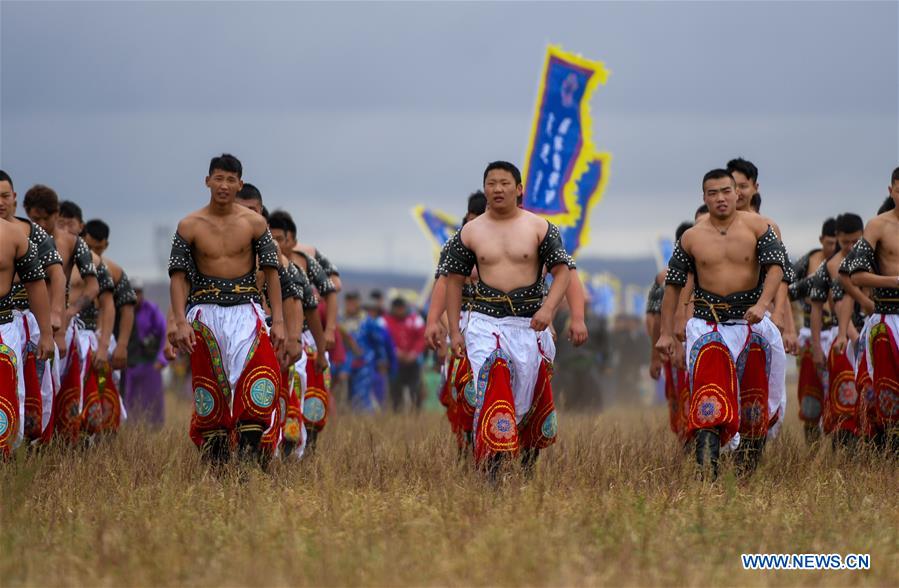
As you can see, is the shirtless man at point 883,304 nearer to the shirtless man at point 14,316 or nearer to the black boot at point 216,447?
the black boot at point 216,447

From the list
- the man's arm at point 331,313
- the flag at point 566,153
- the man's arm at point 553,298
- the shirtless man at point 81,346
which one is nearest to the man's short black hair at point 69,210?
the shirtless man at point 81,346

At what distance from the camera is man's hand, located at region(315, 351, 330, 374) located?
12.7 metres

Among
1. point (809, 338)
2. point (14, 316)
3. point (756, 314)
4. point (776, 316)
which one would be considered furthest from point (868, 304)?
point (14, 316)

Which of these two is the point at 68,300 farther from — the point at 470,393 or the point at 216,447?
the point at 470,393

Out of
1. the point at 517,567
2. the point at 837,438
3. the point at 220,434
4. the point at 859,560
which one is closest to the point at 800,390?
A: the point at 837,438

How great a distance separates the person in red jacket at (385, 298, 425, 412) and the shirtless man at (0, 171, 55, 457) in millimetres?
13058

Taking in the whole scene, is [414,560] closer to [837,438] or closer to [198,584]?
[198,584]

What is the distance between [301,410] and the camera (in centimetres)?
1259

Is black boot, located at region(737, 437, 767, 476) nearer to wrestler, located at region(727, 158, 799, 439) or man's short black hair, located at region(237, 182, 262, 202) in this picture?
Answer: wrestler, located at region(727, 158, 799, 439)

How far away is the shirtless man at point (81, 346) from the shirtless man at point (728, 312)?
471cm

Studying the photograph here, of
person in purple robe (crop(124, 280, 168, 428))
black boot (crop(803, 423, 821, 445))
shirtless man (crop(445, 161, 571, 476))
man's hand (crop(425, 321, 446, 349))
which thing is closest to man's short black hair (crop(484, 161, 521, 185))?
shirtless man (crop(445, 161, 571, 476))

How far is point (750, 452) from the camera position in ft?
35.1

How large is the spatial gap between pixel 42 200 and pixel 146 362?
606 cm

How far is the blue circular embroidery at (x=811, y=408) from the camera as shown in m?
13.6
